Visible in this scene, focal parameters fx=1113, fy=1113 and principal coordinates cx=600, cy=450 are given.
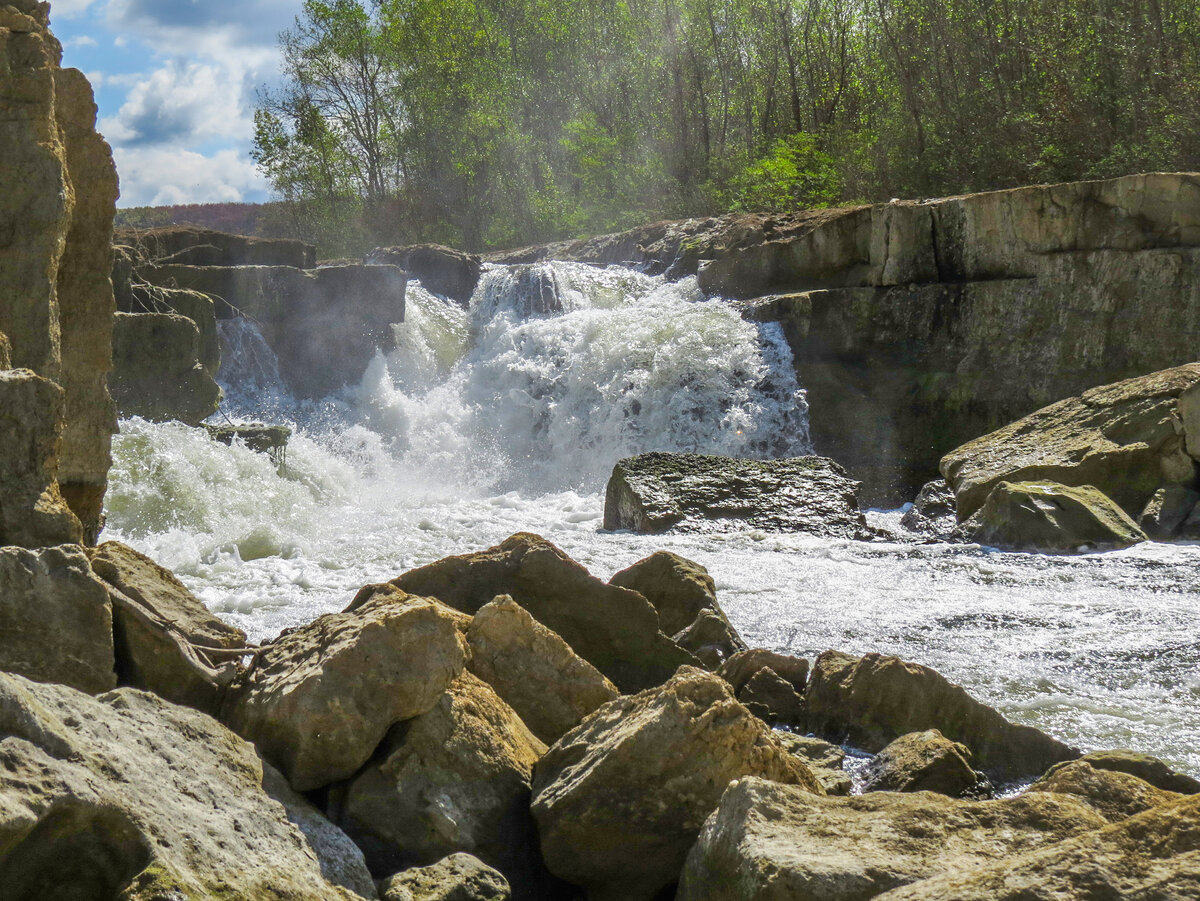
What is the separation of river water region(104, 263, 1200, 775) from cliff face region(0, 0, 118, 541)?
1.66 meters

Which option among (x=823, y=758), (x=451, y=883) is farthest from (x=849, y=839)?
(x=823, y=758)

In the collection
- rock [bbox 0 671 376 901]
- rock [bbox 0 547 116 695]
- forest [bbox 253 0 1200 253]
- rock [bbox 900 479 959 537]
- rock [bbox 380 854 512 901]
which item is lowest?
rock [bbox 900 479 959 537]

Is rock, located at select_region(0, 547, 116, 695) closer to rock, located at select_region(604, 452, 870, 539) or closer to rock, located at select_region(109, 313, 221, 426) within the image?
rock, located at select_region(604, 452, 870, 539)

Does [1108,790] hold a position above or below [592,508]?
below

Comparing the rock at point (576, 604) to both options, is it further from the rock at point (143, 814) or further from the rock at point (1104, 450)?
the rock at point (1104, 450)

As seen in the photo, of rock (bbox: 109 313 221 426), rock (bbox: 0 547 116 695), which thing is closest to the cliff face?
rock (bbox: 0 547 116 695)

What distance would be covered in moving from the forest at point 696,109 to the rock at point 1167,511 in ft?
23.8

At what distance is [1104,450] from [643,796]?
26.0 feet

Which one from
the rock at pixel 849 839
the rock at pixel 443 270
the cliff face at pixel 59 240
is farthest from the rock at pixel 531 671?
the rock at pixel 443 270

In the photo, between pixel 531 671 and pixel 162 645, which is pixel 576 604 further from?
pixel 162 645

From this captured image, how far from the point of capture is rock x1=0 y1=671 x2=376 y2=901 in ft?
6.12

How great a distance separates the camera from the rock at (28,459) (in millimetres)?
3150

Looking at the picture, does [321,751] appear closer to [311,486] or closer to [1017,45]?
[311,486]

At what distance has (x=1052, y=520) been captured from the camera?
8.50 metres
